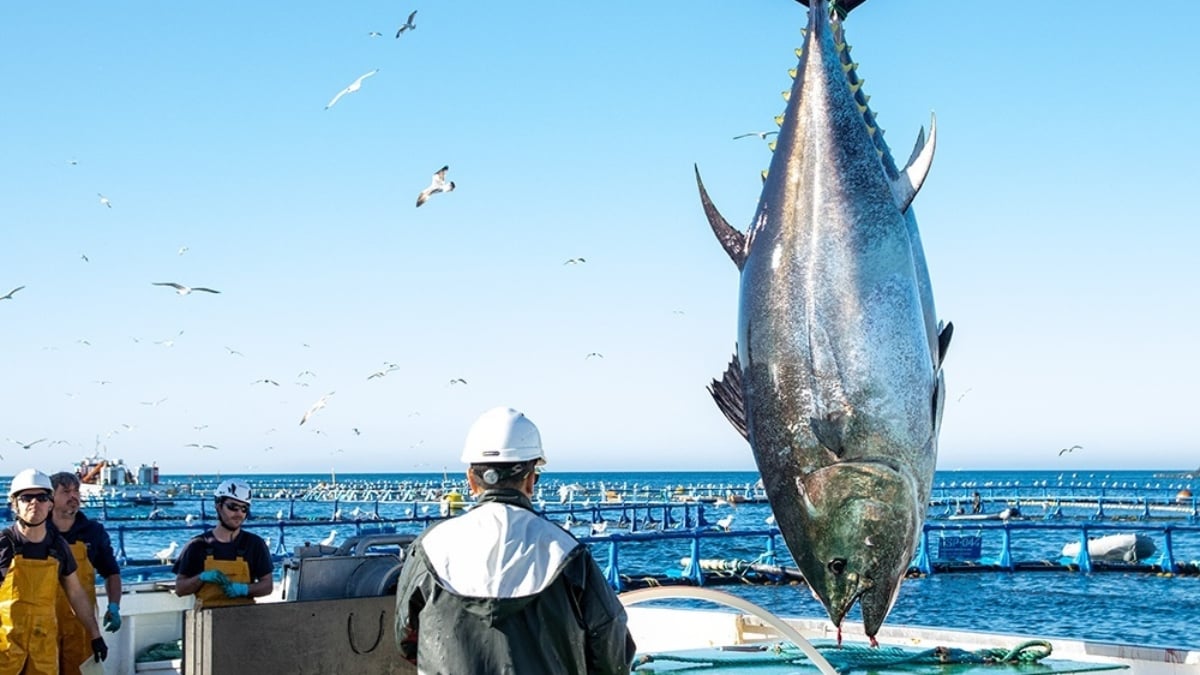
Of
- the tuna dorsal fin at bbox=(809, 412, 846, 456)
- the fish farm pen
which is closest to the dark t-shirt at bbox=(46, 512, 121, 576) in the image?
the fish farm pen

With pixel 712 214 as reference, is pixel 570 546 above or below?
below

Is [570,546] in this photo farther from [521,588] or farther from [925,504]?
[925,504]

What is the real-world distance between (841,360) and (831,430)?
14 cm

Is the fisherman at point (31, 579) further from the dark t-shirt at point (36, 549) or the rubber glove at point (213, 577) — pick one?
the rubber glove at point (213, 577)

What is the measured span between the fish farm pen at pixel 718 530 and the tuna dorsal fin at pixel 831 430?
2165mm

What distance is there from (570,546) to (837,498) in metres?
0.71

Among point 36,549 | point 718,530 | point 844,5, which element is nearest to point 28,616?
point 36,549

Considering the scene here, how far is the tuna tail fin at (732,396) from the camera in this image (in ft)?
8.66

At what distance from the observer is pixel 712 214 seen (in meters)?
2.82

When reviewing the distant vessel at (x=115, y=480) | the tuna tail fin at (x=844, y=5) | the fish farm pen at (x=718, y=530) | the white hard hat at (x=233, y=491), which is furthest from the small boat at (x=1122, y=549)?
the distant vessel at (x=115, y=480)

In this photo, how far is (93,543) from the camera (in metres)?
6.75

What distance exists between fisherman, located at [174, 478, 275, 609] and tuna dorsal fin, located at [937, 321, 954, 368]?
447cm

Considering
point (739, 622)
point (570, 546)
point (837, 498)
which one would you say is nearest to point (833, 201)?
point (837, 498)

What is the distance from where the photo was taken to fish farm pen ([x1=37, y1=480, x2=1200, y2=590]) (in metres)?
25.5
